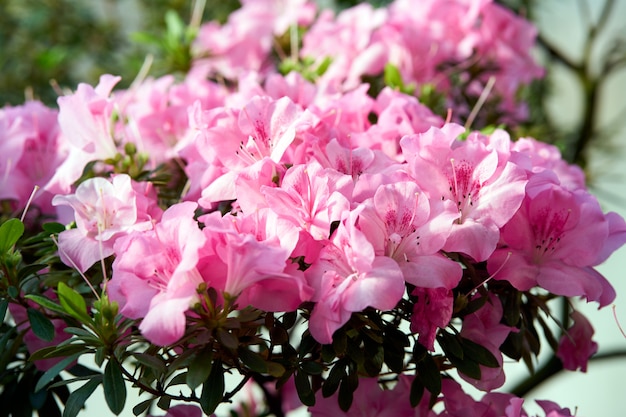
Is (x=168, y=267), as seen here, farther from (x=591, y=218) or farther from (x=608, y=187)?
(x=608, y=187)

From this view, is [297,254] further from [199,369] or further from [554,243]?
[554,243]

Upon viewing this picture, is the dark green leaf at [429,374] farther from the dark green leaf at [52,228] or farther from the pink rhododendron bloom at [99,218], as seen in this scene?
the dark green leaf at [52,228]

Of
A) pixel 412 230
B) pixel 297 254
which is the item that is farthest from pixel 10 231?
pixel 412 230

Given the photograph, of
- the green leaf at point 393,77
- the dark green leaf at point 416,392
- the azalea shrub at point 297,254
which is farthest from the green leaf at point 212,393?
the green leaf at point 393,77

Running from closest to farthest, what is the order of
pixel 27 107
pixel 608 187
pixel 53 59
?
pixel 27 107 < pixel 53 59 < pixel 608 187

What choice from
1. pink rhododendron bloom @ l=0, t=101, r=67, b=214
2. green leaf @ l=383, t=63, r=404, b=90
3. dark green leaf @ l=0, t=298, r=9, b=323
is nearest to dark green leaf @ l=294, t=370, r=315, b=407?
dark green leaf @ l=0, t=298, r=9, b=323

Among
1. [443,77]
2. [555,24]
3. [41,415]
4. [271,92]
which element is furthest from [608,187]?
[41,415]

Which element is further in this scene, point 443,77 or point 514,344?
point 443,77
